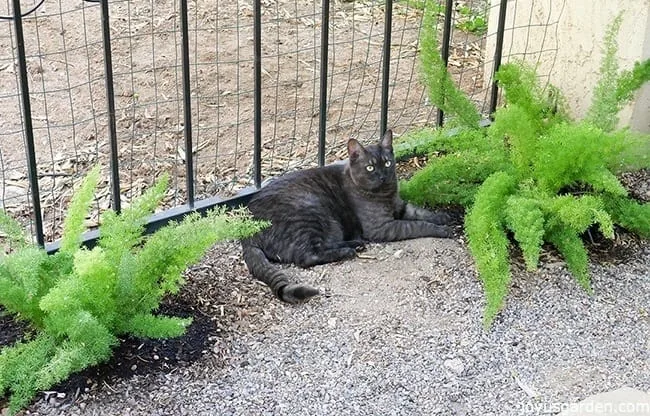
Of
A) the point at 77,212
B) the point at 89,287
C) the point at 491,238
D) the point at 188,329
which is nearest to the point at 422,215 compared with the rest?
the point at 491,238

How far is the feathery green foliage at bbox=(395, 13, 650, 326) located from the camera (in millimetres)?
4070

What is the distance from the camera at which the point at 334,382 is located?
3.59 meters

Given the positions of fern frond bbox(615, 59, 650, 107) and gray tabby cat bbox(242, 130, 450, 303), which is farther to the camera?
fern frond bbox(615, 59, 650, 107)

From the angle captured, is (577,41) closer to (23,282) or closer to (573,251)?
(573,251)

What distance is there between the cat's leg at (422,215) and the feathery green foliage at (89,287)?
1123mm

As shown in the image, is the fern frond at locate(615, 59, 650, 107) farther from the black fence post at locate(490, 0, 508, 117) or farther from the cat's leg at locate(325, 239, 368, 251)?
the cat's leg at locate(325, 239, 368, 251)

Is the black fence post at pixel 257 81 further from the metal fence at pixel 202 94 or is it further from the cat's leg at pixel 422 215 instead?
the cat's leg at pixel 422 215

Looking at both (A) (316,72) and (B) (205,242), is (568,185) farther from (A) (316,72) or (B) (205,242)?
(A) (316,72)

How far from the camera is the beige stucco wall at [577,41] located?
5.29 metres

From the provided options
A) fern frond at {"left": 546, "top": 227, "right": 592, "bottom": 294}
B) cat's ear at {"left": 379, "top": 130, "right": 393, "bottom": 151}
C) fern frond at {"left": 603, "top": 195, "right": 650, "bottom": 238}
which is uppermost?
cat's ear at {"left": 379, "top": 130, "right": 393, "bottom": 151}

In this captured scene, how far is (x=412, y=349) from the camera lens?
3.79 metres

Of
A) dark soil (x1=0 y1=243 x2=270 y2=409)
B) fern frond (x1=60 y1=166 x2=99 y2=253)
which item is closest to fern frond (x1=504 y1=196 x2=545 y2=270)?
dark soil (x1=0 y1=243 x2=270 y2=409)

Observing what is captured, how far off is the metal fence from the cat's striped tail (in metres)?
0.52

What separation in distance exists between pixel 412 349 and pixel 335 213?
1100 millimetres
